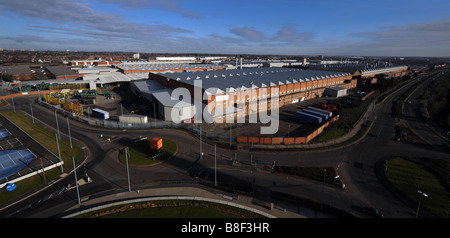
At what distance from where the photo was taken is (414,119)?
50.5 meters

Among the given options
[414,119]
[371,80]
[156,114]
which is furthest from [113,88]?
[371,80]

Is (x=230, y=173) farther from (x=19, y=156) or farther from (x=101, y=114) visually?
(x=101, y=114)

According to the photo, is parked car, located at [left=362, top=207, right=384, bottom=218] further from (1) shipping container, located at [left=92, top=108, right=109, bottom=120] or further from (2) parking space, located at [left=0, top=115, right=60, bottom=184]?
(1) shipping container, located at [left=92, top=108, right=109, bottom=120]

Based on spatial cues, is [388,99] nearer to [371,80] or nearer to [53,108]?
[371,80]

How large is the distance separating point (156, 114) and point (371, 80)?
301 ft

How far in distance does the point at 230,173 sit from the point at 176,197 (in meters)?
7.53

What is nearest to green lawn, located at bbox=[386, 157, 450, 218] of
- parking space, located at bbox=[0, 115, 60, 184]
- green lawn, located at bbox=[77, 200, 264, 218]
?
green lawn, located at bbox=[77, 200, 264, 218]

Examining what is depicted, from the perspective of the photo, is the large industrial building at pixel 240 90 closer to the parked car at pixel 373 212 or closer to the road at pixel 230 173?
the road at pixel 230 173

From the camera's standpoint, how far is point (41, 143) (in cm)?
3369

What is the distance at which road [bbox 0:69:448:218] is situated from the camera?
21516mm

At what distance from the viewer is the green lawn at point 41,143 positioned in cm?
2278

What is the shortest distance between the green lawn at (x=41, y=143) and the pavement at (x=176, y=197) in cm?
724

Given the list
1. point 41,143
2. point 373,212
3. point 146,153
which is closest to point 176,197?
point 146,153
